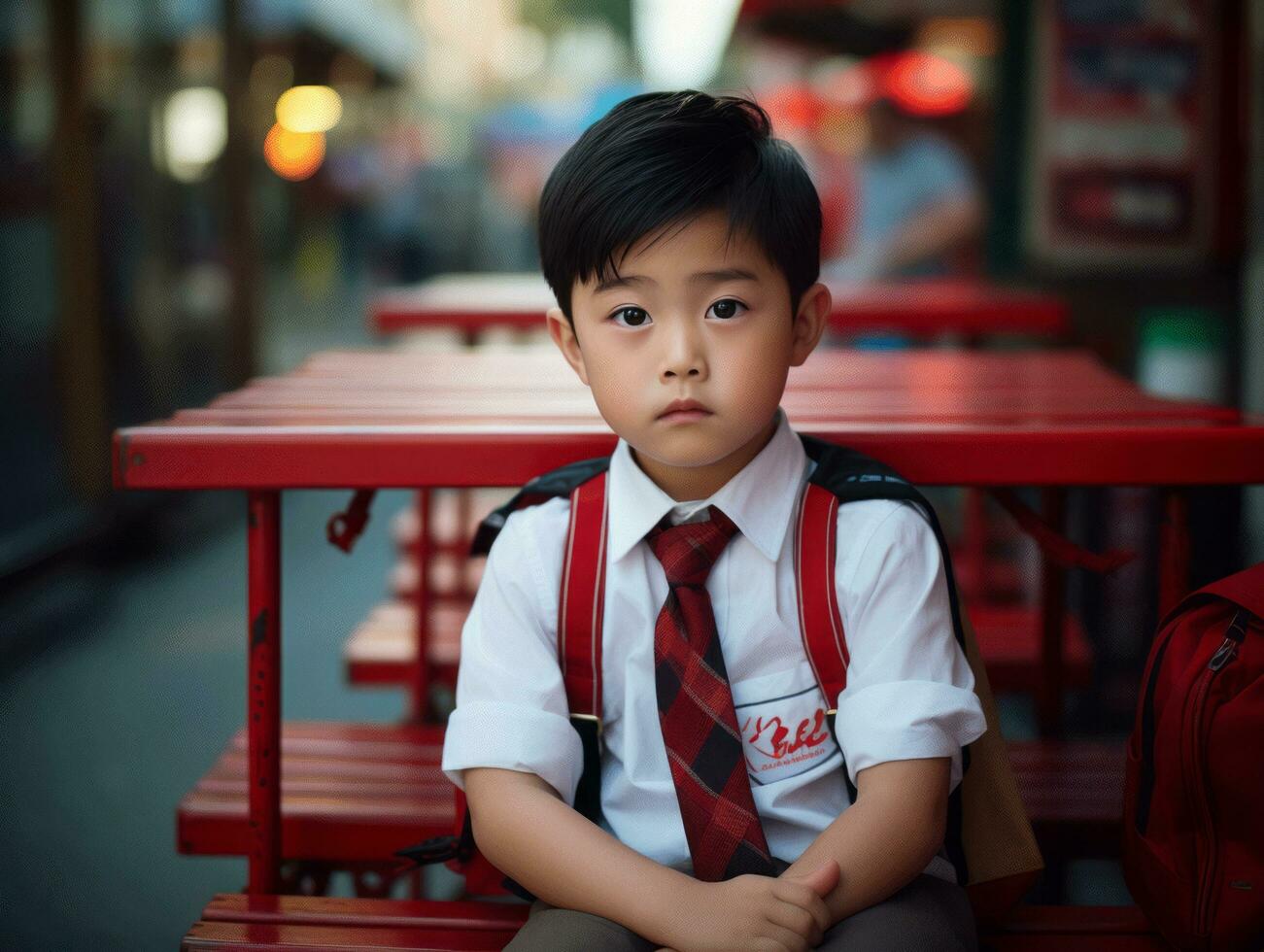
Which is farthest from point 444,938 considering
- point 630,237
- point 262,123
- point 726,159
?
point 262,123

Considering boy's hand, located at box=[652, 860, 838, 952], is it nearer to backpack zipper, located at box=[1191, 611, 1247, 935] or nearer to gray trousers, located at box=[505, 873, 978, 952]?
gray trousers, located at box=[505, 873, 978, 952]

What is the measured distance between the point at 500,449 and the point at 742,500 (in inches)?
12.3

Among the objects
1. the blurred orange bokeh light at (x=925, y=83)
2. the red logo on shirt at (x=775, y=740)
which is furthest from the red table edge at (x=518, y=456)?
the blurred orange bokeh light at (x=925, y=83)

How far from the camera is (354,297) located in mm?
20281

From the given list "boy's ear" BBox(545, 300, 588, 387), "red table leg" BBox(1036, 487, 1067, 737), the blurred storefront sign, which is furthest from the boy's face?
the blurred storefront sign

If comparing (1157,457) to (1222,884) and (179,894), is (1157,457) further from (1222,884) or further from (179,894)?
(179,894)

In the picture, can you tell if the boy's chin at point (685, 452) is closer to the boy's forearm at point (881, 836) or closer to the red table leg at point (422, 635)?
the boy's forearm at point (881, 836)

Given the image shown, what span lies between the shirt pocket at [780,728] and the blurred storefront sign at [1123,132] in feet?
13.2

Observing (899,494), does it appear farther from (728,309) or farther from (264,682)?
(264,682)

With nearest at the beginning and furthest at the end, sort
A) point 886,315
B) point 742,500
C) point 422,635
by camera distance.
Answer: point 742,500, point 422,635, point 886,315

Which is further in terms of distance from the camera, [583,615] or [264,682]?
[264,682]

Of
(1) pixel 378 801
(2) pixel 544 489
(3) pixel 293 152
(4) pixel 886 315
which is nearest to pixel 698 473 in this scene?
(2) pixel 544 489

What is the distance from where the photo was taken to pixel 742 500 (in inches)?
60.0

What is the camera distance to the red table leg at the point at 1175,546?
5.74 feet
